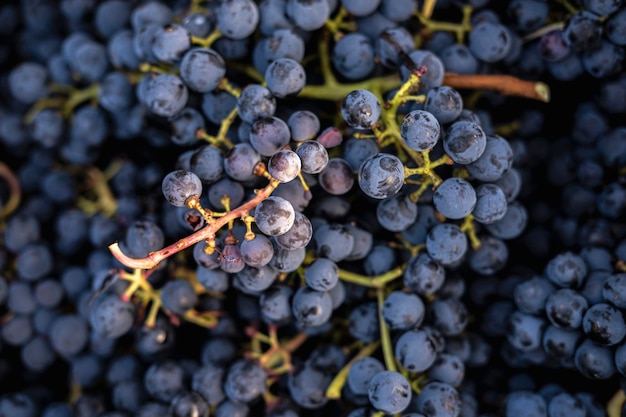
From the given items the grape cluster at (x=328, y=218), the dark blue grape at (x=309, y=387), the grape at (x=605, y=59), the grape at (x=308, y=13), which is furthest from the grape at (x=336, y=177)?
the grape at (x=605, y=59)

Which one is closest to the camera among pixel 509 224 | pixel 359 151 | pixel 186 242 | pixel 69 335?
pixel 186 242

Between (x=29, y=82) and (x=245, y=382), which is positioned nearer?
(x=245, y=382)

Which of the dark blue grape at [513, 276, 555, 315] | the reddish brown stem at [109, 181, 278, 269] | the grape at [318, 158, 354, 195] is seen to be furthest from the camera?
the dark blue grape at [513, 276, 555, 315]

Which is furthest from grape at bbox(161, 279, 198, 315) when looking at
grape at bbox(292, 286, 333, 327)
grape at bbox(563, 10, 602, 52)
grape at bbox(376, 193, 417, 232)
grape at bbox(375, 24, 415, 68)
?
grape at bbox(563, 10, 602, 52)

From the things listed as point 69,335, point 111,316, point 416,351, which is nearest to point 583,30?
point 416,351

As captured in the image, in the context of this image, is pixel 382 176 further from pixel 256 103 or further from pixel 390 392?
pixel 390 392

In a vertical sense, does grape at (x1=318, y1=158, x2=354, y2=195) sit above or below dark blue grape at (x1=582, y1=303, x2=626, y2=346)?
above

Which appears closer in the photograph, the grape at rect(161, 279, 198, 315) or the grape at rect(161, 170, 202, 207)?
the grape at rect(161, 170, 202, 207)

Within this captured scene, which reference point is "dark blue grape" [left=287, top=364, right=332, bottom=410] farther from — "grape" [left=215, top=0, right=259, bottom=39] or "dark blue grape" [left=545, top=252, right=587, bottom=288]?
"grape" [left=215, top=0, right=259, bottom=39]
